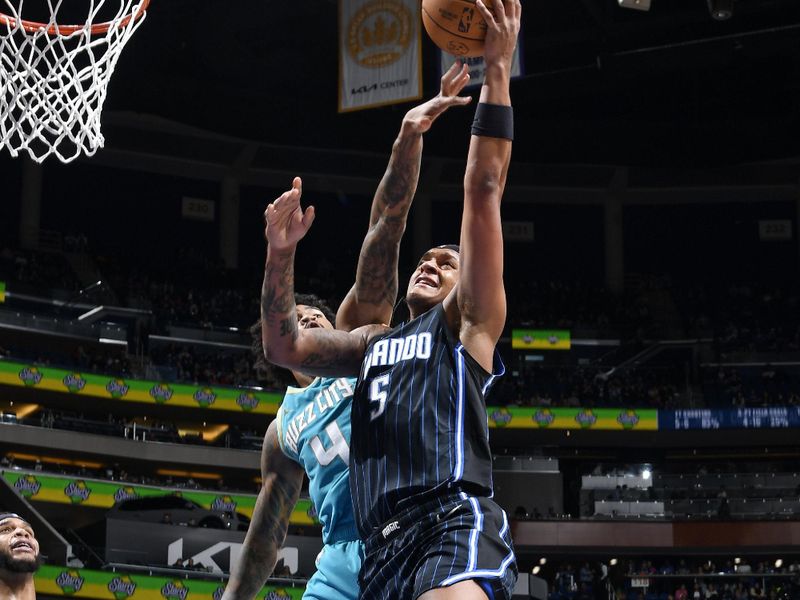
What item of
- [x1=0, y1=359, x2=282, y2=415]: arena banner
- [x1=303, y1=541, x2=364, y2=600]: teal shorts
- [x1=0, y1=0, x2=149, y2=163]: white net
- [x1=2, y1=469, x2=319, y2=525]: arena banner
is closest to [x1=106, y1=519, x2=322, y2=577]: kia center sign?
[x1=2, y1=469, x2=319, y2=525]: arena banner

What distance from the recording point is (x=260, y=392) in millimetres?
28188

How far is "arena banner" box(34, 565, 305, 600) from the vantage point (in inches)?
843

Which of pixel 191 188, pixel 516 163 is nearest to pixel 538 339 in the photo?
pixel 516 163

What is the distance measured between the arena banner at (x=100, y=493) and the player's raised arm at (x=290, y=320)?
20.4m

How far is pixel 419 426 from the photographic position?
130 inches

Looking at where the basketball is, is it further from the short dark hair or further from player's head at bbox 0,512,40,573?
player's head at bbox 0,512,40,573

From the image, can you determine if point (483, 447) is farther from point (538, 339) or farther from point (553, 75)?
point (538, 339)

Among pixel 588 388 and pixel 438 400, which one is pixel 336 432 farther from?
pixel 588 388

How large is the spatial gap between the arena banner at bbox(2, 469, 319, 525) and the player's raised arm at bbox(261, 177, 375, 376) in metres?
20.4

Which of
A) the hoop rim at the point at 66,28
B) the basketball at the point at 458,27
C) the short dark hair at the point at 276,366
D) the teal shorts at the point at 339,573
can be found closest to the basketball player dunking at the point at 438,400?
the basketball at the point at 458,27

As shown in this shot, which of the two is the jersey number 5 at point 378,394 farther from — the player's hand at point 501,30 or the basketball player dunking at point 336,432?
the player's hand at point 501,30

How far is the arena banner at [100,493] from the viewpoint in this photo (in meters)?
23.8

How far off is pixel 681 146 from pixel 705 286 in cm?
603

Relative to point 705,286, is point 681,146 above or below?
above
